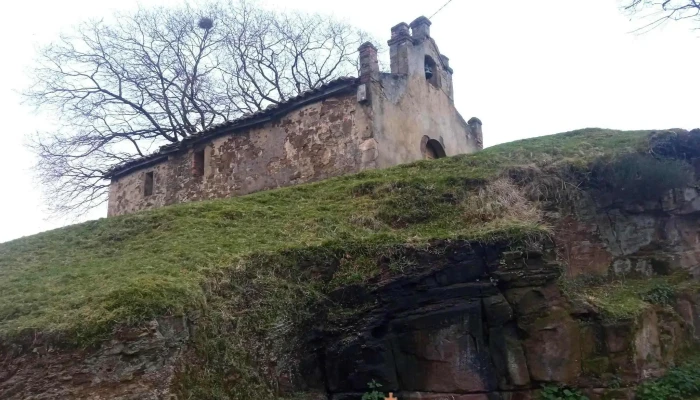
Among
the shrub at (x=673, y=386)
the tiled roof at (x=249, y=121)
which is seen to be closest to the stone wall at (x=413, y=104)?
the tiled roof at (x=249, y=121)

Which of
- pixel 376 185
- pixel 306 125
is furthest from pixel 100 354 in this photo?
pixel 306 125

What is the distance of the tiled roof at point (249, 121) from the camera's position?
535 inches

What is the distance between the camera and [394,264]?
7473mm

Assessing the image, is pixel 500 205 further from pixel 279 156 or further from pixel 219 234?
pixel 279 156

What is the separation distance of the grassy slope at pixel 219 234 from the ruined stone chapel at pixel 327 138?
8.57 feet

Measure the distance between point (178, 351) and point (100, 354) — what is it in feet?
2.57

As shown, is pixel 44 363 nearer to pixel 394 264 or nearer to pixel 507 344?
pixel 394 264

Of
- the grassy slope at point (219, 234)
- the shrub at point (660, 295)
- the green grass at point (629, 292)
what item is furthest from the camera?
the shrub at point (660, 295)

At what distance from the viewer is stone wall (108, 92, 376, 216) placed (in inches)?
521

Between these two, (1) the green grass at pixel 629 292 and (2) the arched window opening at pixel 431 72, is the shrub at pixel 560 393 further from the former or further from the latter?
(2) the arched window opening at pixel 431 72

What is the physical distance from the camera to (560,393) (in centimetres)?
665

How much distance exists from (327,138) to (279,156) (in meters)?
1.45

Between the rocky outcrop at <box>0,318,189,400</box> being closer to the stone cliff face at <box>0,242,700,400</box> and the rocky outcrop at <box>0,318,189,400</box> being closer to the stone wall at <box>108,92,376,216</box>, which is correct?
the stone cliff face at <box>0,242,700,400</box>

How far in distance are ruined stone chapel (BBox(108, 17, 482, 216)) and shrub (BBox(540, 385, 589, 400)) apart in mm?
7035
